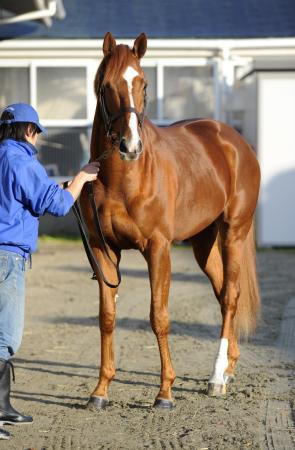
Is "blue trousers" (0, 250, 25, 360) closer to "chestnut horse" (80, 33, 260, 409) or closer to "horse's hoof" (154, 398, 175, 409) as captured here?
"chestnut horse" (80, 33, 260, 409)

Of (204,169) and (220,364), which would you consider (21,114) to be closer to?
(204,169)

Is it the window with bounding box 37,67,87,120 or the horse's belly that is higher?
the window with bounding box 37,67,87,120

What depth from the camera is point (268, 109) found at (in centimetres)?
1634

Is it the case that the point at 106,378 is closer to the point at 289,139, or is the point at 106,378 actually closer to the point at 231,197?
the point at 231,197

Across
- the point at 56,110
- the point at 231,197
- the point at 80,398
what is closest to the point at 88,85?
the point at 56,110

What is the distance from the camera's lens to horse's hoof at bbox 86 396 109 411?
6234mm

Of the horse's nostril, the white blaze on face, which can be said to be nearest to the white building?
the white blaze on face

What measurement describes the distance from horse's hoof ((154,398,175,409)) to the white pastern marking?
0.54m

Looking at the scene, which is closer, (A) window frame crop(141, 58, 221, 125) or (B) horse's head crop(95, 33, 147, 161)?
(B) horse's head crop(95, 33, 147, 161)

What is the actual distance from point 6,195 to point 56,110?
1212cm

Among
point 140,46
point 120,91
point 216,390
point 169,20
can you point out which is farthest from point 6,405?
point 169,20

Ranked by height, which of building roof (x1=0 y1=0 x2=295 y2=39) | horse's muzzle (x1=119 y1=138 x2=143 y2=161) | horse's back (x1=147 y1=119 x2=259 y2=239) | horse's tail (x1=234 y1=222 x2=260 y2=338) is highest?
building roof (x1=0 y1=0 x2=295 y2=39)

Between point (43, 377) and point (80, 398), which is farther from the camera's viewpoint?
point (43, 377)

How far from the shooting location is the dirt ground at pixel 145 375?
219 inches
